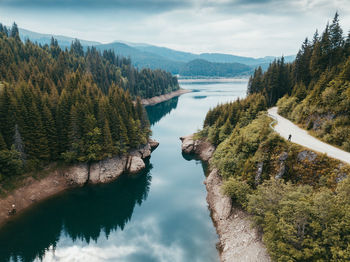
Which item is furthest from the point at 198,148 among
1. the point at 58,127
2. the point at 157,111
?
the point at 157,111

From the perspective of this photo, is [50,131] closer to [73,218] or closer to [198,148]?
[73,218]

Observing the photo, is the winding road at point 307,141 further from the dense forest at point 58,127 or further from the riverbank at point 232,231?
the dense forest at point 58,127

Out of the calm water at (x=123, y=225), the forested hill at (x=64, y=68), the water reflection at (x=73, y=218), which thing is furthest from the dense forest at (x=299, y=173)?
the forested hill at (x=64, y=68)

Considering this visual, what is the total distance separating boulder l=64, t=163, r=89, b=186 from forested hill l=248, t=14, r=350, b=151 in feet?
171

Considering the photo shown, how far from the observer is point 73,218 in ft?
134

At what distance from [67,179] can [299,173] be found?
49338 millimetres

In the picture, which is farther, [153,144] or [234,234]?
[153,144]

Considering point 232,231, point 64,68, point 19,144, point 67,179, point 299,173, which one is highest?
point 64,68

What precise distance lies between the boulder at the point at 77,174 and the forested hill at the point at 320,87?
52269 mm

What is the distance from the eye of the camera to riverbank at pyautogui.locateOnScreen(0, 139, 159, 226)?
39.6 metres

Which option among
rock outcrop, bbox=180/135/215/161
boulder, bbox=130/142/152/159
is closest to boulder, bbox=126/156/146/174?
boulder, bbox=130/142/152/159

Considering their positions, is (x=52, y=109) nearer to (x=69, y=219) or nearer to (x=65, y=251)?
(x=69, y=219)

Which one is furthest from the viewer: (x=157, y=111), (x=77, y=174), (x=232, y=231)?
(x=157, y=111)

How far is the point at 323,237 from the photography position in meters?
19.0
